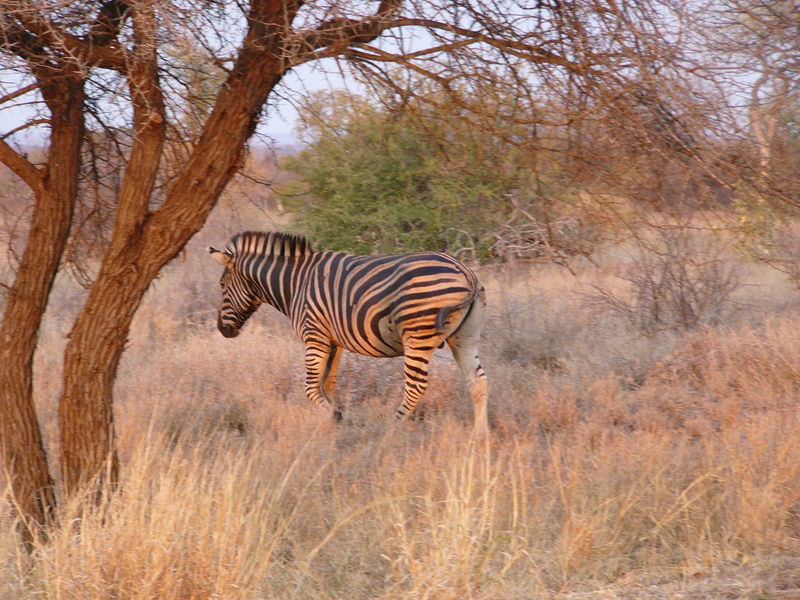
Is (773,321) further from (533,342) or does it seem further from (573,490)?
(573,490)

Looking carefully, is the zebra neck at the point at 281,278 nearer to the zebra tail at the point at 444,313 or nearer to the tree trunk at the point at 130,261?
the zebra tail at the point at 444,313

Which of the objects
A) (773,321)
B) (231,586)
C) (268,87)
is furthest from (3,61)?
(773,321)

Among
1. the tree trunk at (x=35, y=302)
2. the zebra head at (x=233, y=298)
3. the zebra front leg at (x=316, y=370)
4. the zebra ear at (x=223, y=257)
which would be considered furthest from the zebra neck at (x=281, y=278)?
the tree trunk at (x=35, y=302)

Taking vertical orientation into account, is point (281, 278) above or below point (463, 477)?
above

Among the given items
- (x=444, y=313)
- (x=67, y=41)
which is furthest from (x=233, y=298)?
(x=67, y=41)

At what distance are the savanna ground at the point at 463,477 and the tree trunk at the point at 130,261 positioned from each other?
41cm

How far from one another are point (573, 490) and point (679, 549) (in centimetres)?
62

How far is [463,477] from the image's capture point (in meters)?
3.95

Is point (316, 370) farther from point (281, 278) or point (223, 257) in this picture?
point (223, 257)

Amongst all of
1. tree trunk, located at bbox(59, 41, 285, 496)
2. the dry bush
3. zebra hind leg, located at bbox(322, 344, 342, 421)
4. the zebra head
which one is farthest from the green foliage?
tree trunk, located at bbox(59, 41, 285, 496)

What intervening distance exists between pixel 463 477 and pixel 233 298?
4.97 meters

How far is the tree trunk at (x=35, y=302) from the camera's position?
479cm

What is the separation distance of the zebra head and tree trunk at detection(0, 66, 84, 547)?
130 inches

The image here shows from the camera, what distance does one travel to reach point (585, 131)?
5.35m
